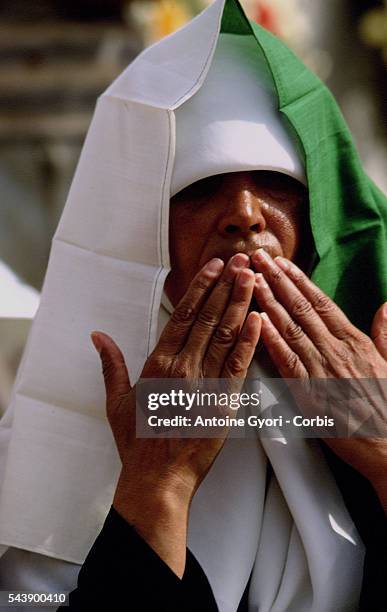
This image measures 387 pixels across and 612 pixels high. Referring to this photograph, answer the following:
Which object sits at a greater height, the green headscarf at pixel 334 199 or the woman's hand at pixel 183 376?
the green headscarf at pixel 334 199

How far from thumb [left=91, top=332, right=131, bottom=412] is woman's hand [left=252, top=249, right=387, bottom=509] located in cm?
35

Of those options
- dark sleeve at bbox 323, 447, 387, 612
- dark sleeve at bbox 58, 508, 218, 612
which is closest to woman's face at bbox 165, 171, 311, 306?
dark sleeve at bbox 323, 447, 387, 612

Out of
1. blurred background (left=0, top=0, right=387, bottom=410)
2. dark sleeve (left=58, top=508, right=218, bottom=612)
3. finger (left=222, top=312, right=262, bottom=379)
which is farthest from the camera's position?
blurred background (left=0, top=0, right=387, bottom=410)

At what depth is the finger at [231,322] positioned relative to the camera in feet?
A: 7.50

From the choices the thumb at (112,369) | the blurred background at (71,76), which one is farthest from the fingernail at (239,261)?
the blurred background at (71,76)

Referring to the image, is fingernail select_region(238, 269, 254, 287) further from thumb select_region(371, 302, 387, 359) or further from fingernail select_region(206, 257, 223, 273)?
thumb select_region(371, 302, 387, 359)

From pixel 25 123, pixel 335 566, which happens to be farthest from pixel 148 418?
pixel 25 123

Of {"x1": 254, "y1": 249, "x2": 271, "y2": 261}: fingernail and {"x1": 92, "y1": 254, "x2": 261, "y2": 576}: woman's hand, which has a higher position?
{"x1": 254, "y1": 249, "x2": 271, "y2": 261}: fingernail

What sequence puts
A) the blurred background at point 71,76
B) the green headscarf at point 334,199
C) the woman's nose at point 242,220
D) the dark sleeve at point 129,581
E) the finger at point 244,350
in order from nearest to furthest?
the dark sleeve at point 129,581
the finger at point 244,350
the woman's nose at point 242,220
the green headscarf at point 334,199
the blurred background at point 71,76

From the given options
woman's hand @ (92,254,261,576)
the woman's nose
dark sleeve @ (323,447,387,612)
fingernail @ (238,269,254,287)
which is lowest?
dark sleeve @ (323,447,387,612)

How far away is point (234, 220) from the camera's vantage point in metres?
2.38

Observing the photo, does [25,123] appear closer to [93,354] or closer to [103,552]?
[93,354]

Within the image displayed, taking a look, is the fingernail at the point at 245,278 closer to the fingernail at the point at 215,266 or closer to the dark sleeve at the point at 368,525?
the fingernail at the point at 215,266

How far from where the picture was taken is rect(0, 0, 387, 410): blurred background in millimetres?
6777
